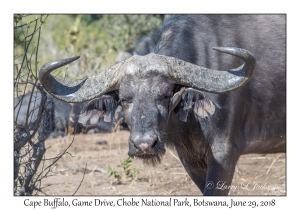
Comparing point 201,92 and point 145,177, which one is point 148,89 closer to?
point 201,92

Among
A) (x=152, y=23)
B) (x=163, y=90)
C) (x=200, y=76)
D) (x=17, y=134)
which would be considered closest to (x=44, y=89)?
(x=17, y=134)

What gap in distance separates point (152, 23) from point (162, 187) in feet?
17.6

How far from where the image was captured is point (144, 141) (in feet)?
13.7

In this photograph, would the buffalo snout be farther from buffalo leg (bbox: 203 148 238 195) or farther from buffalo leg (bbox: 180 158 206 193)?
buffalo leg (bbox: 180 158 206 193)

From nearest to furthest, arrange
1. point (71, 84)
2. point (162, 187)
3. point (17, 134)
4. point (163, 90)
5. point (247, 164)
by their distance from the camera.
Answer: point (163, 90)
point (71, 84)
point (17, 134)
point (162, 187)
point (247, 164)

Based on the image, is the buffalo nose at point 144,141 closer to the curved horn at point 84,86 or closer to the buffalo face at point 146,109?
the buffalo face at point 146,109

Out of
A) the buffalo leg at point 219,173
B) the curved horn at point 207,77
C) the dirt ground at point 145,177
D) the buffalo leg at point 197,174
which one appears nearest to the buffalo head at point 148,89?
the curved horn at point 207,77

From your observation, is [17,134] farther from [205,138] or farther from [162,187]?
[162,187]

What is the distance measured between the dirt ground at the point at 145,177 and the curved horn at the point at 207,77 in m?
1.75

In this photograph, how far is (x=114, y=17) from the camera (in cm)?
1205

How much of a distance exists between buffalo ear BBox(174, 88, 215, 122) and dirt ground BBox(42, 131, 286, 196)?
1.57 metres

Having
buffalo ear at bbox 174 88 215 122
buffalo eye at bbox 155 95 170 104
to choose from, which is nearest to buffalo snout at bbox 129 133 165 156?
buffalo eye at bbox 155 95 170 104

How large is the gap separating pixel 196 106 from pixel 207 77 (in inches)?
10.2

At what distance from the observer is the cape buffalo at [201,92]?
446cm
